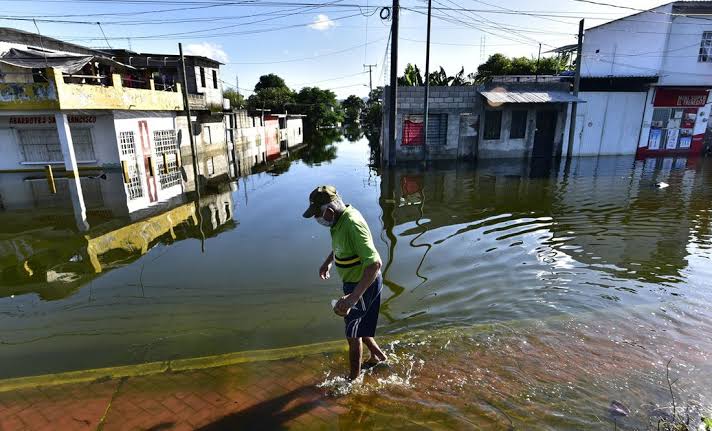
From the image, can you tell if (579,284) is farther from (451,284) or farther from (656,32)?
(656,32)

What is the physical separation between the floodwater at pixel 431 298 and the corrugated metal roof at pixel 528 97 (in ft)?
33.4

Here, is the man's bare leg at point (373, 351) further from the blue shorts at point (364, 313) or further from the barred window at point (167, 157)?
the barred window at point (167, 157)

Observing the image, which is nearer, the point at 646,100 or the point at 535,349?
the point at 535,349

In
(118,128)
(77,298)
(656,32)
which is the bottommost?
(77,298)

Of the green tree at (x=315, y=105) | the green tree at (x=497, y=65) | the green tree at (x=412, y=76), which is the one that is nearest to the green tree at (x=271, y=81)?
the green tree at (x=315, y=105)

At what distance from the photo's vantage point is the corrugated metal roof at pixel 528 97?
67.0 ft

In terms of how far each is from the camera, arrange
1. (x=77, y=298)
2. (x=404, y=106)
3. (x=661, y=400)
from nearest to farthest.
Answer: (x=661, y=400) < (x=77, y=298) < (x=404, y=106)

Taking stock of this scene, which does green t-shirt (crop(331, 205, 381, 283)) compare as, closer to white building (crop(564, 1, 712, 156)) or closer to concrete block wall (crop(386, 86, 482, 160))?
concrete block wall (crop(386, 86, 482, 160))

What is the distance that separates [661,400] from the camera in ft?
11.2

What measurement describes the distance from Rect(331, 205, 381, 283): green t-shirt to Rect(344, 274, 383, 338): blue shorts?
0.15 m

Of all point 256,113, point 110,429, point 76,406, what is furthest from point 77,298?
point 256,113

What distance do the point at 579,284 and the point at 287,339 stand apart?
459 centimetres

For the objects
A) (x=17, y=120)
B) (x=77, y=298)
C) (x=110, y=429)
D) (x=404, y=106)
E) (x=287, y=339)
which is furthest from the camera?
(x=404, y=106)

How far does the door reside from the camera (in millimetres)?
23047
